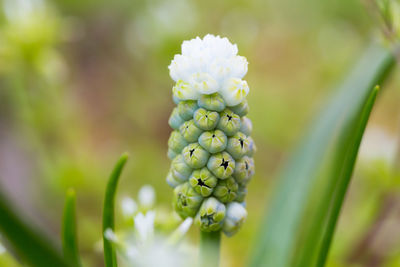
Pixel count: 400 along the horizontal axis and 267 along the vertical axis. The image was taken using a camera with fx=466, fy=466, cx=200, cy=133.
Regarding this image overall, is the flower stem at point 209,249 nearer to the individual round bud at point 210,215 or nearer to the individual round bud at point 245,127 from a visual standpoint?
the individual round bud at point 210,215

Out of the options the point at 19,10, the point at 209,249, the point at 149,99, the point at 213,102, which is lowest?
the point at 209,249

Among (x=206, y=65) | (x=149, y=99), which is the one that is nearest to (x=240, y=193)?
(x=206, y=65)

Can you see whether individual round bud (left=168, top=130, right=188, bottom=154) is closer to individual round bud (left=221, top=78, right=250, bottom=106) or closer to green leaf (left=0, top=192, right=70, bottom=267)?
individual round bud (left=221, top=78, right=250, bottom=106)

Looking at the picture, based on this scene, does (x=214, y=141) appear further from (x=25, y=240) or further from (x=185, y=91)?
(x=25, y=240)

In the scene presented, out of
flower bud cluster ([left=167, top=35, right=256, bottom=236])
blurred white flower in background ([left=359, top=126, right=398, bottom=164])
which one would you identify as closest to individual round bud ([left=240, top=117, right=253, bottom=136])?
flower bud cluster ([left=167, top=35, right=256, bottom=236])

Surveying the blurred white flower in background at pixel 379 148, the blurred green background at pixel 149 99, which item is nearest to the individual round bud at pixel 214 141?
the blurred green background at pixel 149 99

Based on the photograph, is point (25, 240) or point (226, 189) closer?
point (25, 240)
